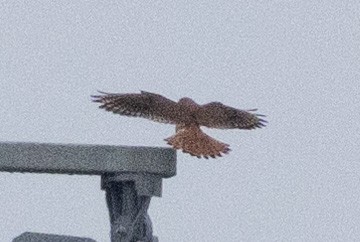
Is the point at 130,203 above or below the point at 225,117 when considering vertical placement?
below

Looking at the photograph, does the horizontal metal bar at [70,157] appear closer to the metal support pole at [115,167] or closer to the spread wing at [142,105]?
the metal support pole at [115,167]

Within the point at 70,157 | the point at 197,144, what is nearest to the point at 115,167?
the point at 70,157

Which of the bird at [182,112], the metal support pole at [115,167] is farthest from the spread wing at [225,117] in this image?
the metal support pole at [115,167]

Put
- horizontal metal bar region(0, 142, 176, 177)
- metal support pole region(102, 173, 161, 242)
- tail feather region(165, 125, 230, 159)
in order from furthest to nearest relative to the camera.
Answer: metal support pole region(102, 173, 161, 242) → horizontal metal bar region(0, 142, 176, 177) → tail feather region(165, 125, 230, 159)

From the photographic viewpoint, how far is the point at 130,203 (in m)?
8.45

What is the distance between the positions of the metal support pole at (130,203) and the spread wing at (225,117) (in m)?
0.53

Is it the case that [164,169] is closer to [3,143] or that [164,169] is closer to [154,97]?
[154,97]

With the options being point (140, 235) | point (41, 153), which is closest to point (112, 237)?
point (140, 235)

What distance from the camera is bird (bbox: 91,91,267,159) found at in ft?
26.6

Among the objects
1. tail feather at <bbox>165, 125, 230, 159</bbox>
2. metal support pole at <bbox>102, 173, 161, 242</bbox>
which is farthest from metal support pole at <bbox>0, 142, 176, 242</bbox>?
tail feather at <bbox>165, 125, 230, 159</bbox>

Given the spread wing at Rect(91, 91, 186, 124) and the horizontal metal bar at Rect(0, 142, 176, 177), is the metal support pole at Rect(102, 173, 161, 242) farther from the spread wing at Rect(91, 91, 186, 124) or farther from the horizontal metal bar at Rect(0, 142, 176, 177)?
the spread wing at Rect(91, 91, 186, 124)

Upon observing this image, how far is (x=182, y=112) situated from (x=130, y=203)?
749 millimetres

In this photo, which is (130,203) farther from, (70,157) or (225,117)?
(225,117)

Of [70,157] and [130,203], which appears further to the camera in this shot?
[130,203]
